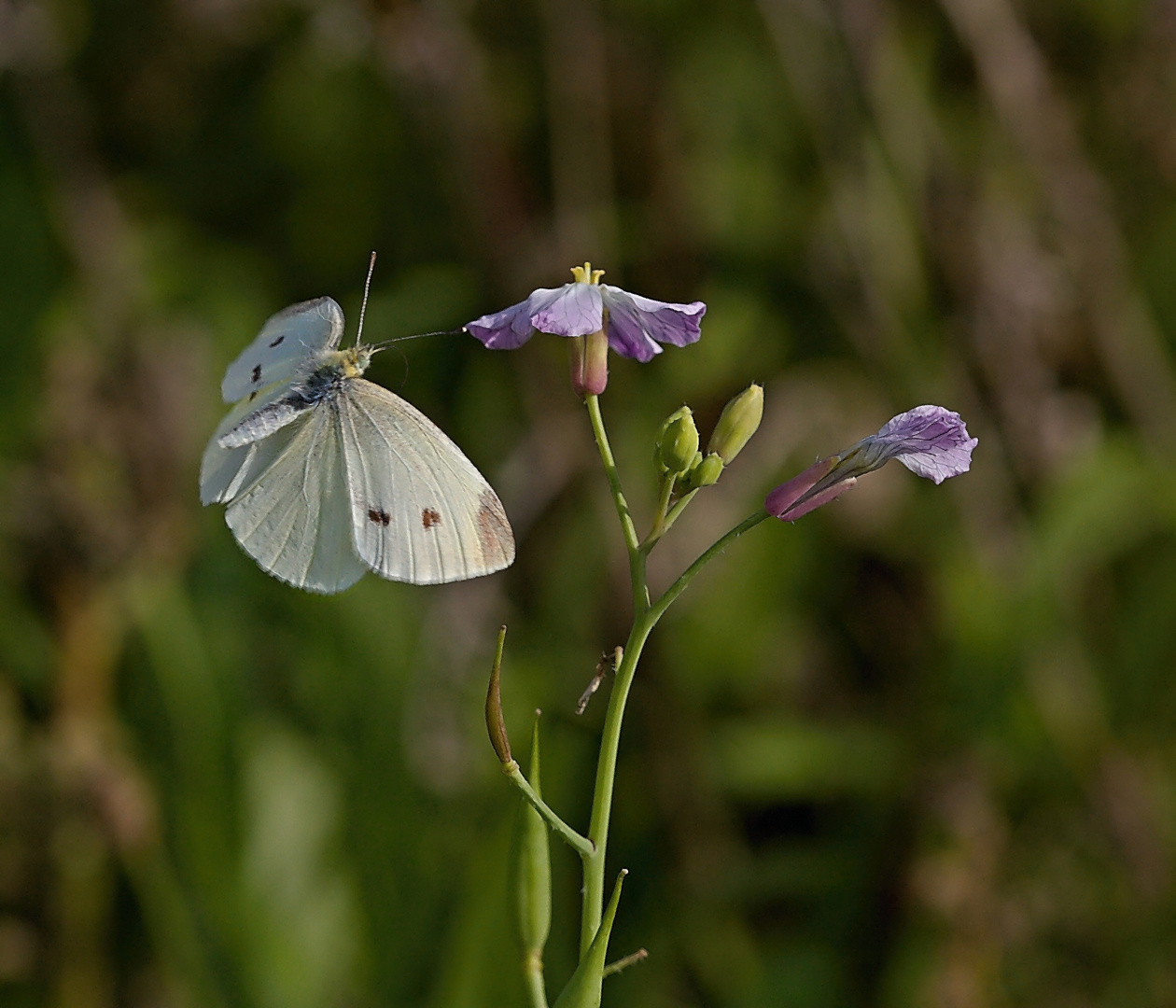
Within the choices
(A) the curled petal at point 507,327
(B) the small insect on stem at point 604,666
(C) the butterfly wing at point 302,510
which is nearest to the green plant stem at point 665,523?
(B) the small insect on stem at point 604,666

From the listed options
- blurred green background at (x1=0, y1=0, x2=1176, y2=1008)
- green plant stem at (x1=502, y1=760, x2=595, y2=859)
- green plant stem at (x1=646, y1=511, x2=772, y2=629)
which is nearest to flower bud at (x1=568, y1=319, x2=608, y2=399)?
green plant stem at (x1=646, y1=511, x2=772, y2=629)

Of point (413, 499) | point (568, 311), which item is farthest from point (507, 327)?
point (413, 499)

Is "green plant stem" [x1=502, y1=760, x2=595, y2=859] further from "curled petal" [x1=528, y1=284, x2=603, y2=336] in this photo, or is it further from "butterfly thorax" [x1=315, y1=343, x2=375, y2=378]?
"butterfly thorax" [x1=315, y1=343, x2=375, y2=378]

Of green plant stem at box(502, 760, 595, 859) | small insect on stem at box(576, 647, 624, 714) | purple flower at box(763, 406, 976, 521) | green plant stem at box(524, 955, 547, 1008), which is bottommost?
green plant stem at box(524, 955, 547, 1008)

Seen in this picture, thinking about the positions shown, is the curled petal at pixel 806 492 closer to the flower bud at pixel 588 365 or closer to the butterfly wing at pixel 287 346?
the flower bud at pixel 588 365

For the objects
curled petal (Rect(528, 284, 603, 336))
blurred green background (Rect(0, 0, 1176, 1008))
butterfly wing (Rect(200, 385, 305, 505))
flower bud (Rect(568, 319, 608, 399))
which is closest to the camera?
curled petal (Rect(528, 284, 603, 336))

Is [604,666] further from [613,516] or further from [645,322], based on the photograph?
[613,516]
